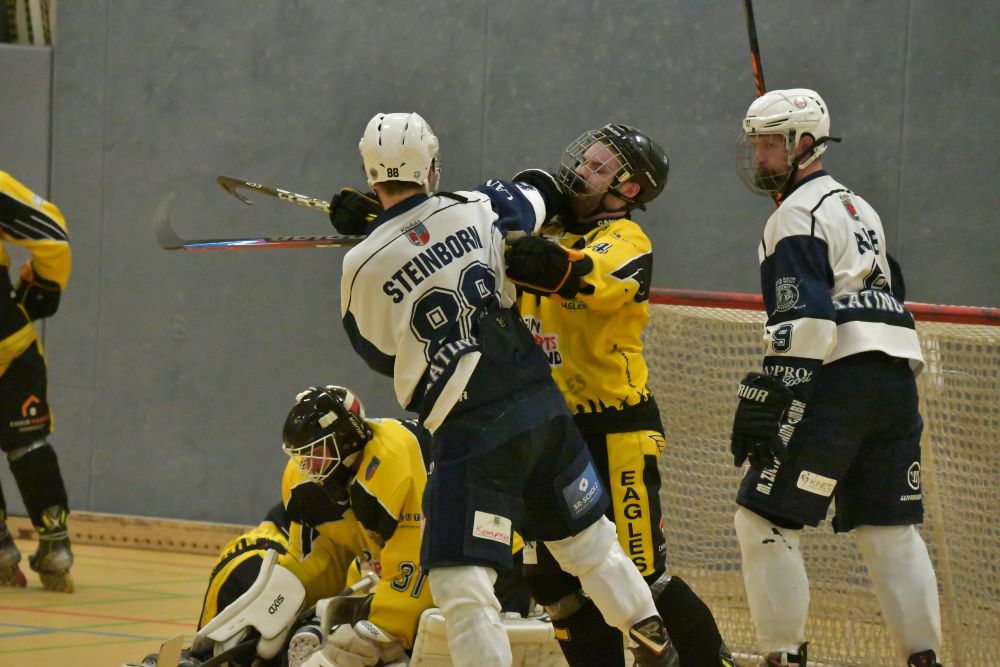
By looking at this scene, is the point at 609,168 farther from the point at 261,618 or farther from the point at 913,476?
the point at 261,618

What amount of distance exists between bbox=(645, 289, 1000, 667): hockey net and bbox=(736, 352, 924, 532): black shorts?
Result: 0.81m

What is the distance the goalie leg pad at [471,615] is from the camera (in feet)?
8.50

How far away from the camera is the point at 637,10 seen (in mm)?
6000

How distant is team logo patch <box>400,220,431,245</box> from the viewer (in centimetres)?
281

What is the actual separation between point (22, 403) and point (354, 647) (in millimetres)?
2766

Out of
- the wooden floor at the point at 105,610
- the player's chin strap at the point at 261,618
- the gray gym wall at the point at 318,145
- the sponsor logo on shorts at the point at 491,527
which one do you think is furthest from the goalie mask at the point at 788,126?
the wooden floor at the point at 105,610

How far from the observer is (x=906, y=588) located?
11.0ft

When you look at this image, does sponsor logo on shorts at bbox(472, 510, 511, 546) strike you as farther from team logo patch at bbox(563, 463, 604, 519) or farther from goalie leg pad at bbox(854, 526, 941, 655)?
goalie leg pad at bbox(854, 526, 941, 655)

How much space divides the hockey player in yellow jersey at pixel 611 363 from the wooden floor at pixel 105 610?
157 centimetres

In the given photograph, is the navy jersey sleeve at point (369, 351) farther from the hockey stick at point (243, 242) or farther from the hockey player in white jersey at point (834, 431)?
the hockey player in white jersey at point (834, 431)

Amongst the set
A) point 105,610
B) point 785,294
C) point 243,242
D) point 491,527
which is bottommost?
point 105,610

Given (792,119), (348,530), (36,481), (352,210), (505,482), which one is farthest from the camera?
(36,481)

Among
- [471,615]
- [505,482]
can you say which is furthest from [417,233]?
[471,615]

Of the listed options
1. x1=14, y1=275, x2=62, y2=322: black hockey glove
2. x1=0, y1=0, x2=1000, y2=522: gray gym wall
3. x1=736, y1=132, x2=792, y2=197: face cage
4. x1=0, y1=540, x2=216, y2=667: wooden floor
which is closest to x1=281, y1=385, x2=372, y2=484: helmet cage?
x1=0, y1=540, x2=216, y2=667: wooden floor
